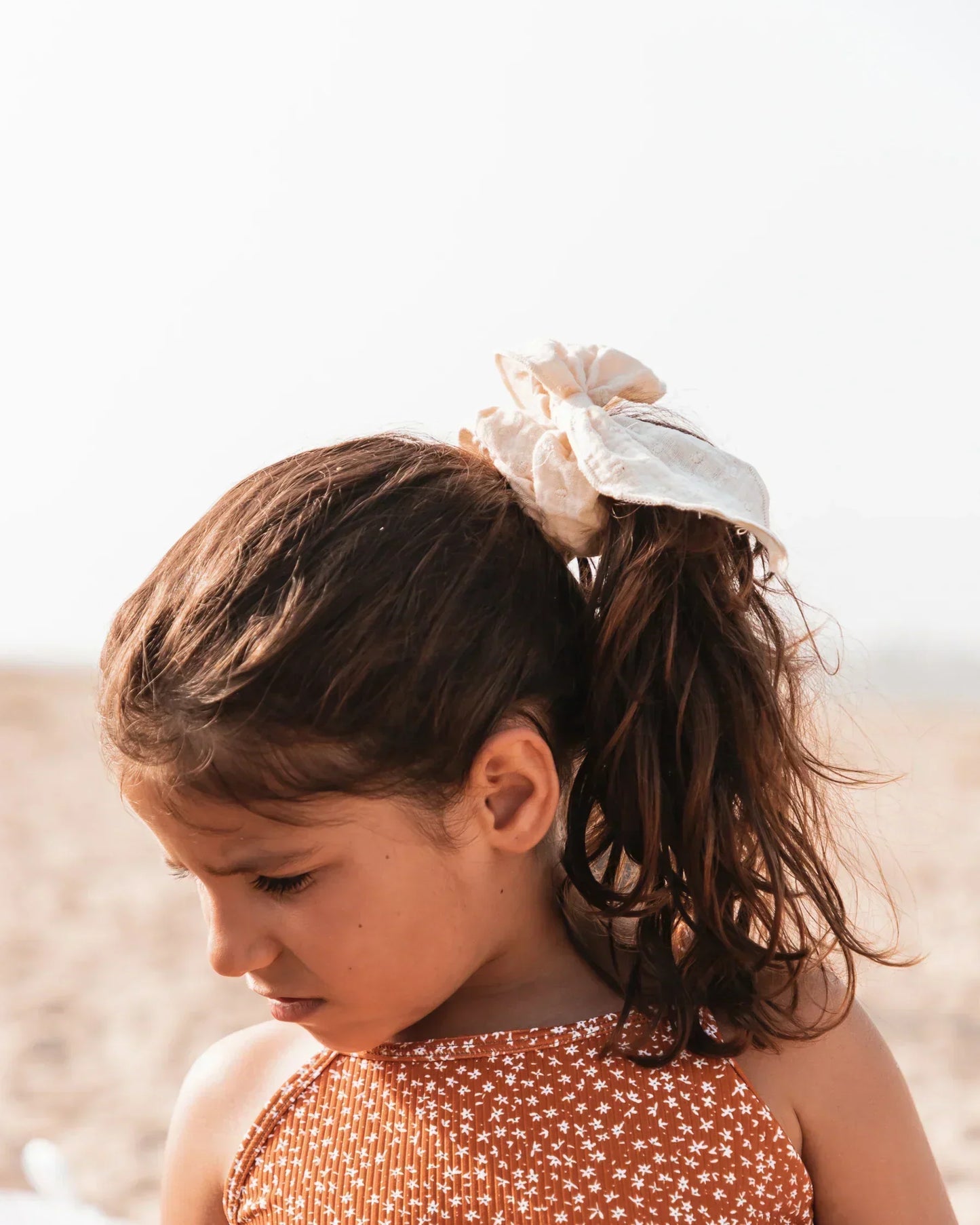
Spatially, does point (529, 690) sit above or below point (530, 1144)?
above

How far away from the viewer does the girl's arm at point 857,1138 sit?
1457mm

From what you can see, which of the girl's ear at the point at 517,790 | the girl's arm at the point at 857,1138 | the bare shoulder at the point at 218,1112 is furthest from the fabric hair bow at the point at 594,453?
the bare shoulder at the point at 218,1112

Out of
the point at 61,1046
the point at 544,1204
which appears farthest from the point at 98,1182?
the point at 544,1204

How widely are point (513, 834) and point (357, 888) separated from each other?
19 centimetres

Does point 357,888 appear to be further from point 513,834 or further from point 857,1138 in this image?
point 857,1138

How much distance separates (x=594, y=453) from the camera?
4.82 ft

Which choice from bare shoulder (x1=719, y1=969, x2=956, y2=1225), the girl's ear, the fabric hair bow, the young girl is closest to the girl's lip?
the young girl

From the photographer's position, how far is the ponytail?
4.87 ft

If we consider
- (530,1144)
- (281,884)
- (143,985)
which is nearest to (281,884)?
(281,884)

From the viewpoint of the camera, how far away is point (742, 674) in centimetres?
154

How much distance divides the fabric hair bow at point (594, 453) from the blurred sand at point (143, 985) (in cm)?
60

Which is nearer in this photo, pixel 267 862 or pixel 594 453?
pixel 267 862

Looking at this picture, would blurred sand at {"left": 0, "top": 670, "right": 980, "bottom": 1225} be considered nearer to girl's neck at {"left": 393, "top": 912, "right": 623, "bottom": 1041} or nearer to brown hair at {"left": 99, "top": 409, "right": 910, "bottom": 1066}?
brown hair at {"left": 99, "top": 409, "right": 910, "bottom": 1066}

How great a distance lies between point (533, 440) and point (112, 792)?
9.64m
